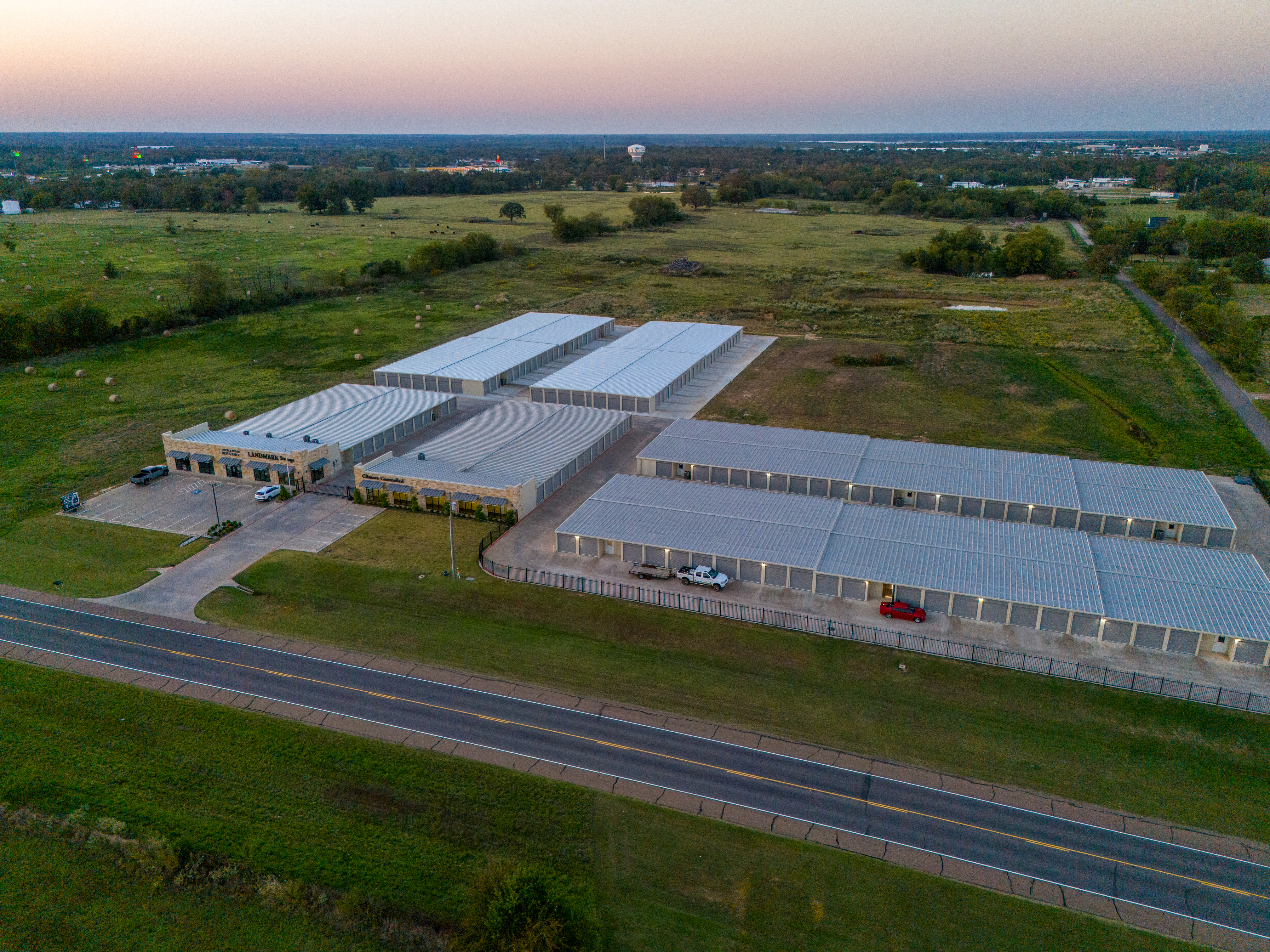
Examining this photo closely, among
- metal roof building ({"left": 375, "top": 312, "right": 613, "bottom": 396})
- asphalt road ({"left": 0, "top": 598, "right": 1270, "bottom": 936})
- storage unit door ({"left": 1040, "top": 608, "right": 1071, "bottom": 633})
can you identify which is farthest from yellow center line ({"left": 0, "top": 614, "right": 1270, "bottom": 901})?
metal roof building ({"left": 375, "top": 312, "right": 613, "bottom": 396})

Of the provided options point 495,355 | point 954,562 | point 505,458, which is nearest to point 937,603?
point 954,562

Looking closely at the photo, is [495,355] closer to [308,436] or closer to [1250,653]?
[308,436]

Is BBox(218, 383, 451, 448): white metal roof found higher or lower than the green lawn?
higher

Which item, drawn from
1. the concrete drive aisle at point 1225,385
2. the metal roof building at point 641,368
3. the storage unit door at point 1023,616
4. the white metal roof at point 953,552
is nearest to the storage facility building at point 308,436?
the metal roof building at point 641,368

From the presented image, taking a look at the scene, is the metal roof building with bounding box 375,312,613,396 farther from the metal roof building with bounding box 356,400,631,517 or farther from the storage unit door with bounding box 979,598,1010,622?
the storage unit door with bounding box 979,598,1010,622

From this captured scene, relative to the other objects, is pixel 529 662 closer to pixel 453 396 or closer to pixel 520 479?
pixel 520 479
